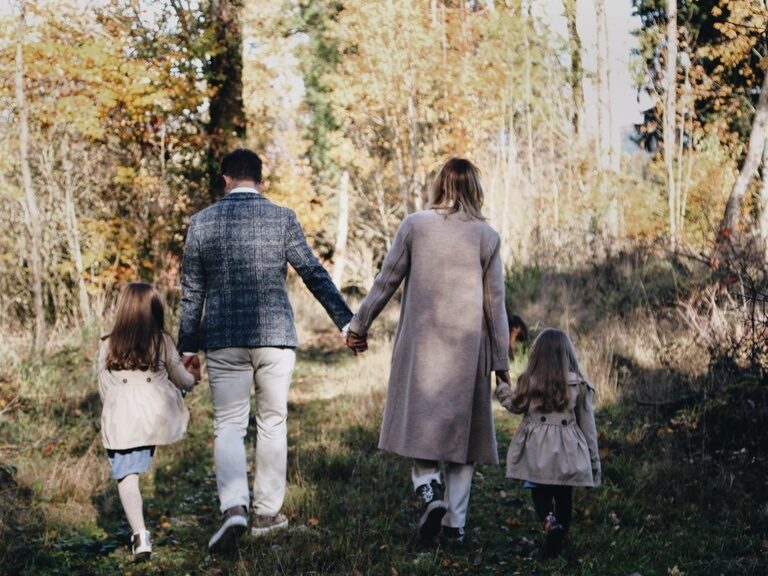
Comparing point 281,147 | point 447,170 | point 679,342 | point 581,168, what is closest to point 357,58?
point 581,168

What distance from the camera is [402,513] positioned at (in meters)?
5.25

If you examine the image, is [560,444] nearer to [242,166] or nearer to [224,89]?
[242,166]

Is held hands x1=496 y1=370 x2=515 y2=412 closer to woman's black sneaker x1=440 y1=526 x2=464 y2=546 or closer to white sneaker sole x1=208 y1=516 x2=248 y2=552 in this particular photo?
woman's black sneaker x1=440 y1=526 x2=464 y2=546

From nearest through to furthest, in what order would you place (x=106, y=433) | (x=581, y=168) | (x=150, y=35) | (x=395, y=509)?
1. (x=106, y=433)
2. (x=395, y=509)
3. (x=150, y=35)
4. (x=581, y=168)

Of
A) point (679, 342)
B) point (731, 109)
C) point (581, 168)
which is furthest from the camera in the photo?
point (581, 168)

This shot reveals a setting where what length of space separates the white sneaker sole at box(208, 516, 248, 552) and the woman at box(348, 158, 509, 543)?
3.01 ft

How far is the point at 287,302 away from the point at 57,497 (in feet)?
6.65

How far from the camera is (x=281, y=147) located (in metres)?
29.2

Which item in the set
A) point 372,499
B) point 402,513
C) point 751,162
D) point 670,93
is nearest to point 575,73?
point 670,93

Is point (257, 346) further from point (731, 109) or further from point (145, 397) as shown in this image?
point (731, 109)

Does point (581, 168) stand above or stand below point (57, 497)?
above

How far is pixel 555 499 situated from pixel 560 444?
0.30 meters

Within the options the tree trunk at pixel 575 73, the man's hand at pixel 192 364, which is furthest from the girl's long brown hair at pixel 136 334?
the tree trunk at pixel 575 73

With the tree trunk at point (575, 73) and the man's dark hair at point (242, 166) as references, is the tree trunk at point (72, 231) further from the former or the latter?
the tree trunk at point (575, 73)
